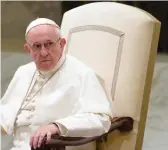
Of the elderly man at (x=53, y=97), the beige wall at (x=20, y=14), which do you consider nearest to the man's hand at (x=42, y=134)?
the elderly man at (x=53, y=97)

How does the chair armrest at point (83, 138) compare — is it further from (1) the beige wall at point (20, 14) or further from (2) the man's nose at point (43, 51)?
(1) the beige wall at point (20, 14)

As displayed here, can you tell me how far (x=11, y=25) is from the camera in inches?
241

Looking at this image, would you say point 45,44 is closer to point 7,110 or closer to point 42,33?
point 42,33

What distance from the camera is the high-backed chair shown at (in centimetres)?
221

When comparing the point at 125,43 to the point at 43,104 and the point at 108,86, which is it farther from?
the point at 43,104

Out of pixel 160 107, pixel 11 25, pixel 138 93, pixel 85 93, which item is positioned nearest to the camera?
pixel 85 93

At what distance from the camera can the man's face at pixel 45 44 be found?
81.3 inches

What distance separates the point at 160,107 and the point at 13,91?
195 centimetres

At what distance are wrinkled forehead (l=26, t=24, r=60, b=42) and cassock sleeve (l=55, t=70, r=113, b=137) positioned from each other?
23 cm

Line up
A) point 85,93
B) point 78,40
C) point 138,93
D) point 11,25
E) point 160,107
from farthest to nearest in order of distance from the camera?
point 11,25 → point 160,107 → point 78,40 → point 138,93 → point 85,93

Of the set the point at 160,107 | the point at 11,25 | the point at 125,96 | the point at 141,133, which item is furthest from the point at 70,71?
the point at 11,25

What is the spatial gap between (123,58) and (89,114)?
1.42ft

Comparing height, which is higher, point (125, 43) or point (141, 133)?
point (125, 43)

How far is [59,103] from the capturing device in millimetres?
2113
